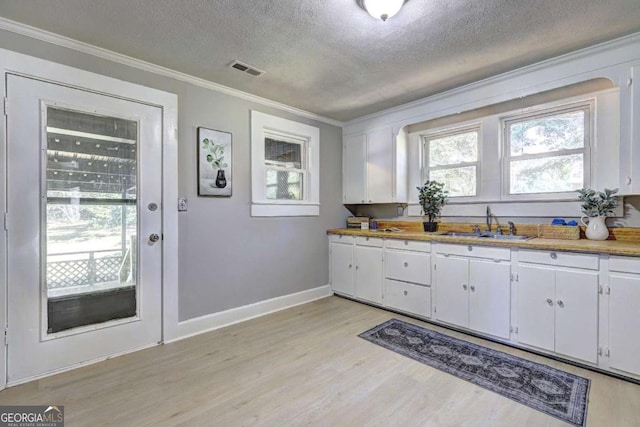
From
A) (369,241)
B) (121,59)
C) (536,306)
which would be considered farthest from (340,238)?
(121,59)

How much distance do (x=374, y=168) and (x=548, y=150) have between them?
1880 millimetres

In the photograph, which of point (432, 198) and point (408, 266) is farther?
point (432, 198)

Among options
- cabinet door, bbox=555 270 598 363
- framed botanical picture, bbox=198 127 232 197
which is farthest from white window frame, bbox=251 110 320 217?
cabinet door, bbox=555 270 598 363

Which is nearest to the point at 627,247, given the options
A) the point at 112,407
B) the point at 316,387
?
the point at 316,387

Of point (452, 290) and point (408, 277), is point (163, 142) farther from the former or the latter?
point (452, 290)

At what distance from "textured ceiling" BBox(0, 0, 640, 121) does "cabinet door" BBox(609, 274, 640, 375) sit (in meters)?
1.81

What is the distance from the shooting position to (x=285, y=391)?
198cm

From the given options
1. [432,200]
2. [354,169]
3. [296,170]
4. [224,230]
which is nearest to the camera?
[224,230]

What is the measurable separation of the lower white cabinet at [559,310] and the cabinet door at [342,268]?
6.27ft

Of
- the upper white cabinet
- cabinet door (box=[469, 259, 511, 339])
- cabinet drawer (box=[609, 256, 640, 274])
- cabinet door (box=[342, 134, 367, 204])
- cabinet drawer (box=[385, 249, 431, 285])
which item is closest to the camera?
cabinet drawer (box=[609, 256, 640, 274])

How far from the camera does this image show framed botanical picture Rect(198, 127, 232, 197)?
2916mm

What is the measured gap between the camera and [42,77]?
213 centimetres

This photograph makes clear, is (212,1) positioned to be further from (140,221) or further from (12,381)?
(12,381)

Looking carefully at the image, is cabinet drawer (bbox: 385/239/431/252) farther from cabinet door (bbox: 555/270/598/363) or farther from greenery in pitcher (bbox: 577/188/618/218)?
greenery in pitcher (bbox: 577/188/618/218)
